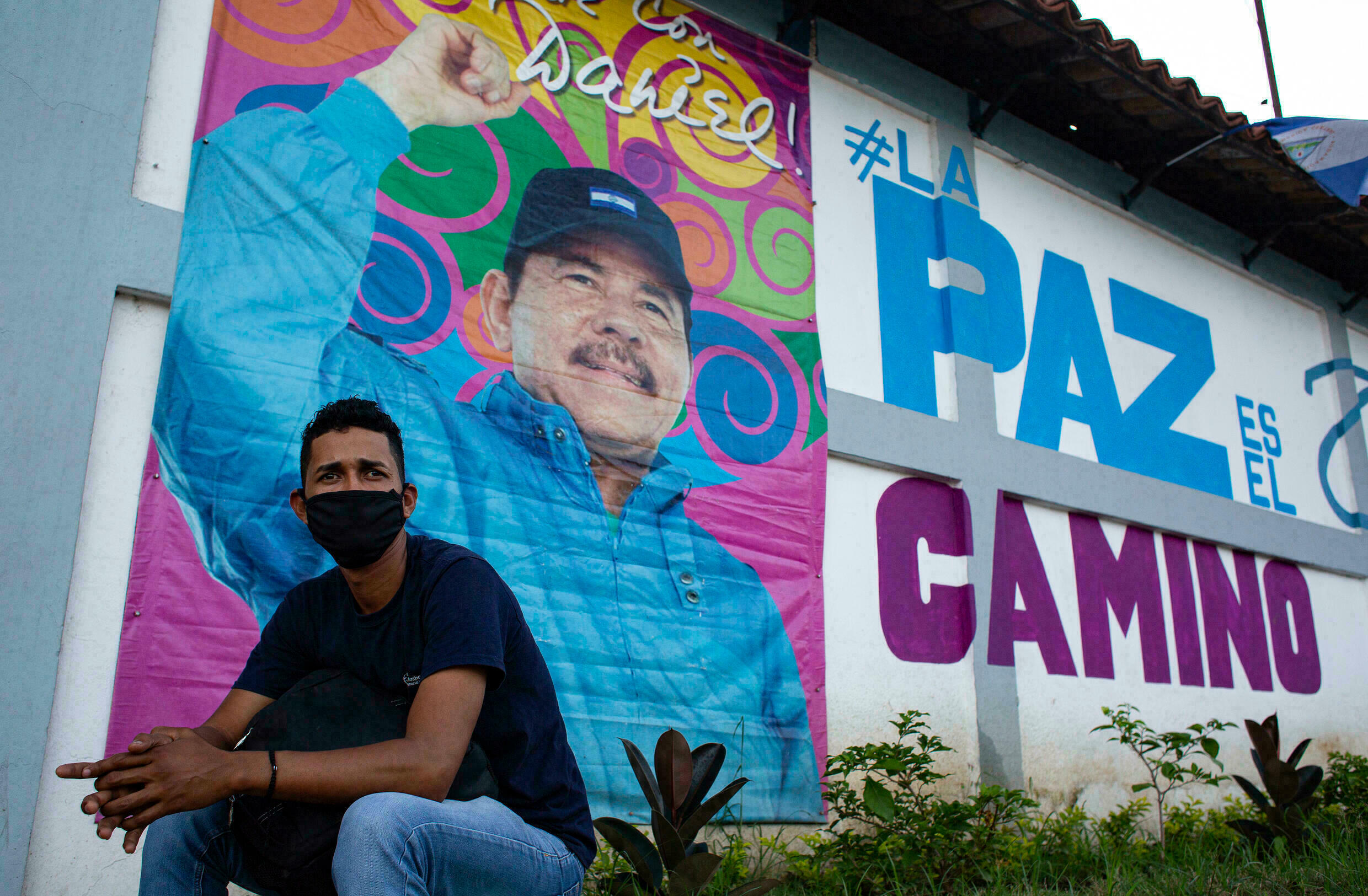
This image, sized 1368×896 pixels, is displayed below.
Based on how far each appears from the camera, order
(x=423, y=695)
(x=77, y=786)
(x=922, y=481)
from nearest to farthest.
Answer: (x=423, y=695)
(x=77, y=786)
(x=922, y=481)

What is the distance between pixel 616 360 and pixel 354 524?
2199 mm

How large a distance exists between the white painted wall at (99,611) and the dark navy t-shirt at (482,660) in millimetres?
1165

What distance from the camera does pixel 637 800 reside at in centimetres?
370

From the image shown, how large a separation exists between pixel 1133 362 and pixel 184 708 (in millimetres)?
5708

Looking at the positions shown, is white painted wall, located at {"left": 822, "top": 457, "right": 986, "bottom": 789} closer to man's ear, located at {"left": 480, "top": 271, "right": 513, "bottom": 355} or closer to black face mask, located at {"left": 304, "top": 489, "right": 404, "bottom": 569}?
man's ear, located at {"left": 480, "top": 271, "right": 513, "bottom": 355}

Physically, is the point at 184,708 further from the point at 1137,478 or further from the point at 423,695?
the point at 1137,478

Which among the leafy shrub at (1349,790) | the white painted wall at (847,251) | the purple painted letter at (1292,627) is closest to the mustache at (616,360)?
the white painted wall at (847,251)

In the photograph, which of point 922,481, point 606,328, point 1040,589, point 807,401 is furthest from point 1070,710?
point 606,328

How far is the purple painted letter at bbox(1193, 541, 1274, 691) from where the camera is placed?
618cm

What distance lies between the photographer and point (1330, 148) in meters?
6.09

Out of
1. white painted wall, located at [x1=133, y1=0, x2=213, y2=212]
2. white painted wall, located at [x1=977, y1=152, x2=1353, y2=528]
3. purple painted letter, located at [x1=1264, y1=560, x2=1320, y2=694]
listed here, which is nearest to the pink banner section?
white painted wall, located at [x1=133, y1=0, x2=213, y2=212]

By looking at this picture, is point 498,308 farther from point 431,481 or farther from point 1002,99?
point 1002,99

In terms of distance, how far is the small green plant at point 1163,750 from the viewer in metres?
4.60

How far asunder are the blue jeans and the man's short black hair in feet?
2.44
